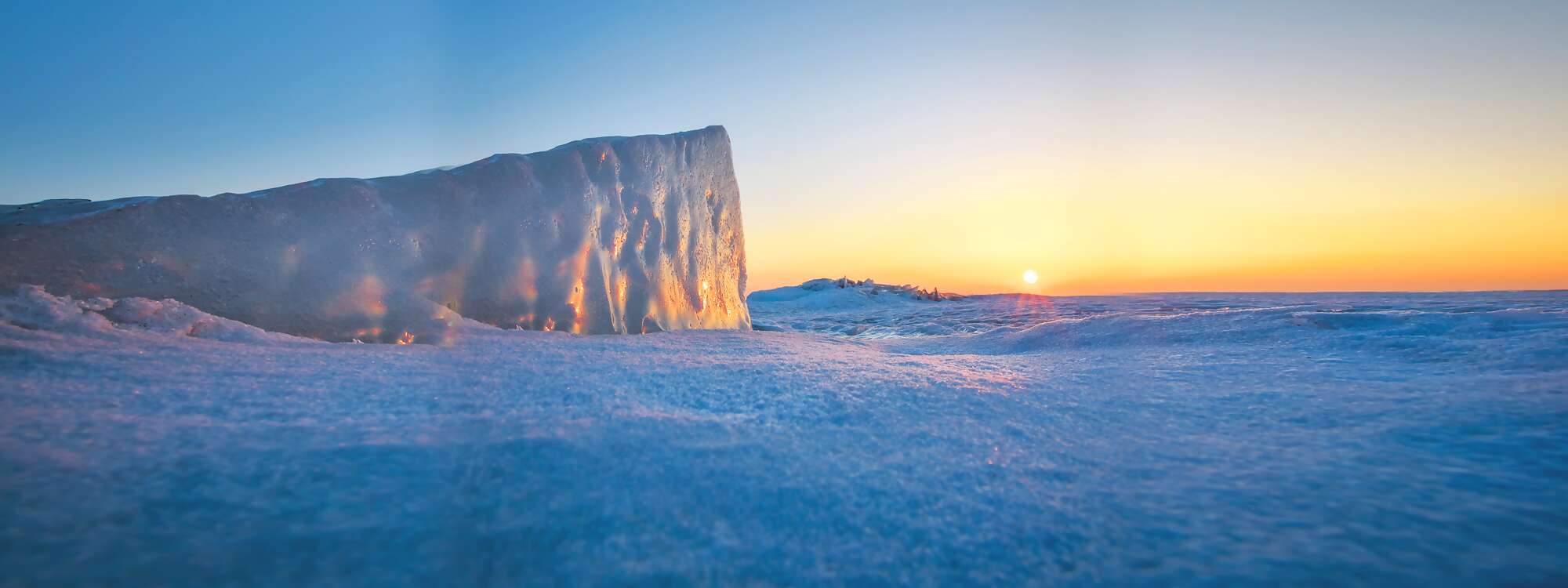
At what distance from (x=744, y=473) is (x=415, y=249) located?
9.21 ft

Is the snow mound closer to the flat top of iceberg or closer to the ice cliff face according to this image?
the ice cliff face

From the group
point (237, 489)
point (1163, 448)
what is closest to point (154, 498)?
point (237, 489)

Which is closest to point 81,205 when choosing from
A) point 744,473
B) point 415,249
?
point 415,249

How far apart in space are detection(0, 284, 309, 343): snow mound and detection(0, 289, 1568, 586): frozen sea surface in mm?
18

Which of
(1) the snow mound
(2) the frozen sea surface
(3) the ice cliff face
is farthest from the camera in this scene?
(3) the ice cliff face

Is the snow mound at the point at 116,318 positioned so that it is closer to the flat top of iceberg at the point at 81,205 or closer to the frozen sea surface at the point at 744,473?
the frozen sea surface at the point at 744,473

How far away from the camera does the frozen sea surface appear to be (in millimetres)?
833

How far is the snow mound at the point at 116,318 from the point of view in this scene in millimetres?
1898

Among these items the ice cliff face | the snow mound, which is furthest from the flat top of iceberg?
the snow mound

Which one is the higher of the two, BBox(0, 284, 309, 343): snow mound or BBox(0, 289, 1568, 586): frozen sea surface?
BBox(0, 284, 309, 343): snow mound

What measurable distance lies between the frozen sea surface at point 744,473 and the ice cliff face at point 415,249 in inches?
27.3

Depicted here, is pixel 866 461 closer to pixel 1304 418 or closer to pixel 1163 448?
pixel 1163 448

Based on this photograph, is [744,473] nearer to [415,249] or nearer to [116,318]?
[116,318]

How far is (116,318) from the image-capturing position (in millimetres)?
2158
